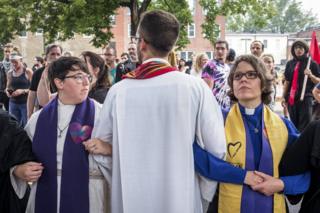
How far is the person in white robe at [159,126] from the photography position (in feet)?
8.30

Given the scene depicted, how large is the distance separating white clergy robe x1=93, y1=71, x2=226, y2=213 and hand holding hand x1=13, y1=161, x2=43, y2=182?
554 millimetres

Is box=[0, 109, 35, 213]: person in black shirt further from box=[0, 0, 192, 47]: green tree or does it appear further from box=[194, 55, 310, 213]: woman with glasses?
box=[0, 0, 192, 47]: green tree

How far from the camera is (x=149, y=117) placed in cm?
257

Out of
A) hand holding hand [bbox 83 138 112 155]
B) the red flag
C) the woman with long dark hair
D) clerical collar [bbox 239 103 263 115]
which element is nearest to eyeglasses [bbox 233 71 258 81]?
clerical collar [bbox 239 103 263 115]

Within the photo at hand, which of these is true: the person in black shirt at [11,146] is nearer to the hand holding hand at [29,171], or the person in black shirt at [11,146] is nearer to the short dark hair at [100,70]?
the hand holding hand at [29,171]

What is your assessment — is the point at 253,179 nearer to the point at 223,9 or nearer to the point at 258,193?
the point at 258,193

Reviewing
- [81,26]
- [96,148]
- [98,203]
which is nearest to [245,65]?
[96,148]

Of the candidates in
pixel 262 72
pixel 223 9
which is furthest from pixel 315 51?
pixel 223 9

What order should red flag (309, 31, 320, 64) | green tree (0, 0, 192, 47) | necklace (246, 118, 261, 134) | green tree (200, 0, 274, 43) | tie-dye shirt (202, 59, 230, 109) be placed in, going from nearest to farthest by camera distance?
1. necklace (246, 118, 261, 134)
2. tie-dye shirt (202, 59, 230, 109)
3. red flag (309, 31, 320, 64)
4. green tree (0, 0, 192, 47)
5. green tree (200, 0, 274, 43)

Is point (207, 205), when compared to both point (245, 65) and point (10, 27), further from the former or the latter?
point (10, 27)

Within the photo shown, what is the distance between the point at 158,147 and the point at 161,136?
0.23ft

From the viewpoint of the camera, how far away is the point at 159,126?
2568mm

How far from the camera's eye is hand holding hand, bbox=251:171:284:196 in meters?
2.66

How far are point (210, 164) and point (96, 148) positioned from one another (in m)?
0.71
